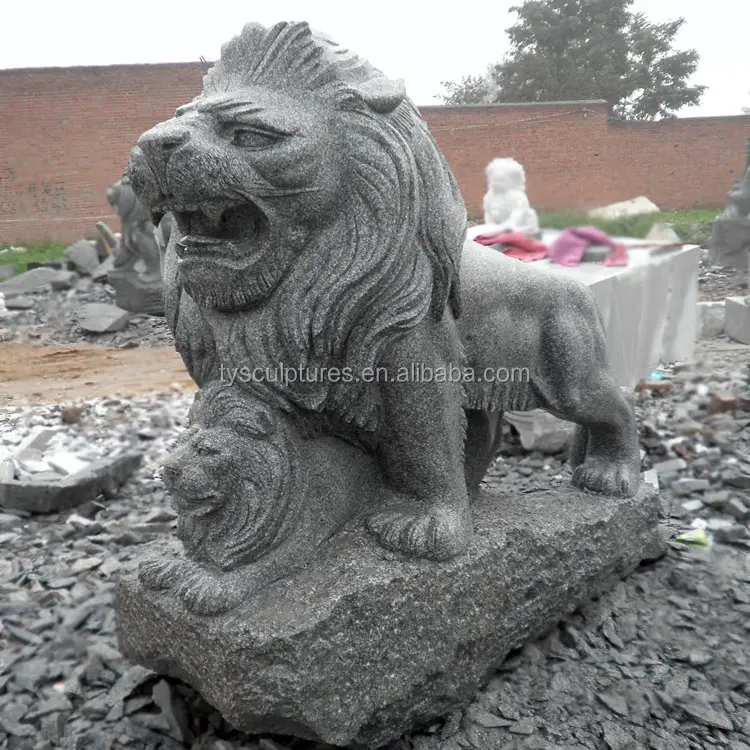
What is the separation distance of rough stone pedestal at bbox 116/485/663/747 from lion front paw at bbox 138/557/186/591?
0.09ft

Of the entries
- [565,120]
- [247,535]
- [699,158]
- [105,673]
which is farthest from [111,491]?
[699,158]

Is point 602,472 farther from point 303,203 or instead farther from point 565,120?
point 565,120

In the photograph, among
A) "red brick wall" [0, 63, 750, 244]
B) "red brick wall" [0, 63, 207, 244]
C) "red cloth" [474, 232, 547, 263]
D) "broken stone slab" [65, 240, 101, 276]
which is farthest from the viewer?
"red brick wall" [0, 63, 207, 244]

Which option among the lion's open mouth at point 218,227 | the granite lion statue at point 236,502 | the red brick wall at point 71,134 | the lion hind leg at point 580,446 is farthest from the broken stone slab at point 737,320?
the red brick wall at point 71,134

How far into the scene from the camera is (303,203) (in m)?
1.52

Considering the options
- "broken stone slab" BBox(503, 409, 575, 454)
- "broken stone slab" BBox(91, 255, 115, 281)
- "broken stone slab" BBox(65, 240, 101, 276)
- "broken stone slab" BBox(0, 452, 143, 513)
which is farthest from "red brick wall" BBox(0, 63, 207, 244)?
"broken stone slab" BBox(503, 409, 575, 454)

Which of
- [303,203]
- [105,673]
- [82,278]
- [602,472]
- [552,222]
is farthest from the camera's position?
[82,278]

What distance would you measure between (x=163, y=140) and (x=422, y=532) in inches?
40.7

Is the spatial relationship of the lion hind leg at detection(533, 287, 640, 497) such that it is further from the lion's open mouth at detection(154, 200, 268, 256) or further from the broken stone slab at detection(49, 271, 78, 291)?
the broken stone slab at detection(49, 271, 78, 291)

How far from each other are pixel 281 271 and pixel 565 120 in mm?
7449

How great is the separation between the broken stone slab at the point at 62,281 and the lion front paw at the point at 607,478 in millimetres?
8379

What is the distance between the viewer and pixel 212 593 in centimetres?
161

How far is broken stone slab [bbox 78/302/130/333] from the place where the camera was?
24.4 feet

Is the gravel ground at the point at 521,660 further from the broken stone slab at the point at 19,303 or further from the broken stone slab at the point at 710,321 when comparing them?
the broken stone slab at the point at 19,303
